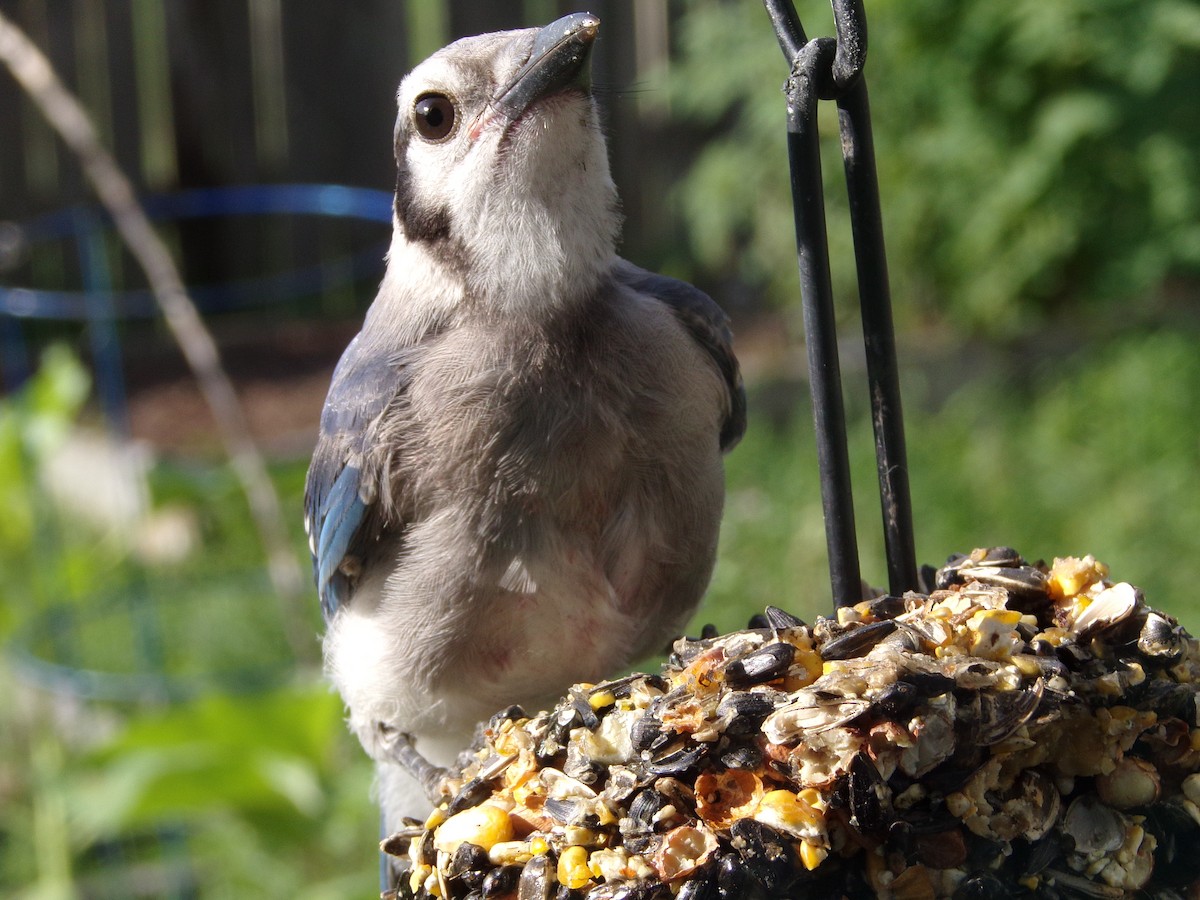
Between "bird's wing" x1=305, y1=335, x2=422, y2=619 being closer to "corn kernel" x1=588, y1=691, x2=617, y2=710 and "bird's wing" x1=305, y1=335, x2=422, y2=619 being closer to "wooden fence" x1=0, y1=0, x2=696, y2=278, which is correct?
"corn kernel" x1=588, y1=691, x2=617, y2=710

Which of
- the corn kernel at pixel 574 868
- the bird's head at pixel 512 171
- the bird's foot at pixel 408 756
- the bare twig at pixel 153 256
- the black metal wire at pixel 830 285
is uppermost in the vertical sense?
the bare twig at pixel 153 256

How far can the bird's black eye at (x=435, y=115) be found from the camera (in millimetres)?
2139

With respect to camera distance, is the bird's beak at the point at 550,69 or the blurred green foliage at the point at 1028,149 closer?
the bird's beak at the point at 550,69

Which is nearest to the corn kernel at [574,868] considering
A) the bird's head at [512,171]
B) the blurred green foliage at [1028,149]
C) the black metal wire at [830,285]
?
the black metal wire at [830,285]

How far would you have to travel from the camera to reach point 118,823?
3.36 m

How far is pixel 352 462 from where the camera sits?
85.6 inches

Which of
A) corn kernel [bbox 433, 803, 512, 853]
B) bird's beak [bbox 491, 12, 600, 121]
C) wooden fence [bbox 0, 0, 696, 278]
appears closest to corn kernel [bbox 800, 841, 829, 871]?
corn kernel [bbox 433, 803, 512, 853]

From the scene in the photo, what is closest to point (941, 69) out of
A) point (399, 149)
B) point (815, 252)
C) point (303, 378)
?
point (303, 378)

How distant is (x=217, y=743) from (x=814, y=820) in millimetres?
2489

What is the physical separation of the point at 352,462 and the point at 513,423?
294 millimetres

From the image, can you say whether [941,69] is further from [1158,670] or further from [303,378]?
[1158,670]

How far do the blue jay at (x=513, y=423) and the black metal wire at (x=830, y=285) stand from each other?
0.58 metres

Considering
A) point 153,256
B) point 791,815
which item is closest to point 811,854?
point 791,815

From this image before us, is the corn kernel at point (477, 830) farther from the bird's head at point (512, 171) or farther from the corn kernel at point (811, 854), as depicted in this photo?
the bird's head at point (512, 171)
